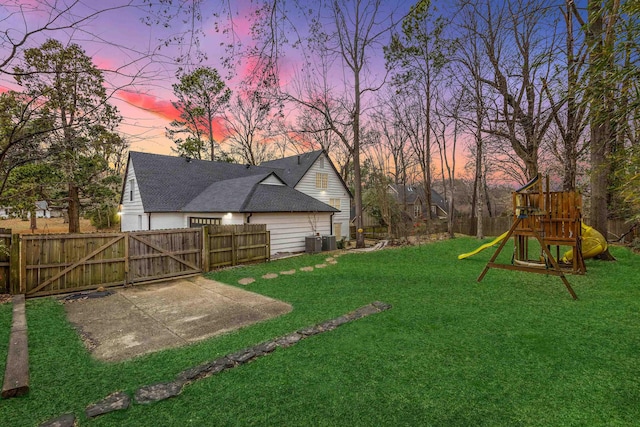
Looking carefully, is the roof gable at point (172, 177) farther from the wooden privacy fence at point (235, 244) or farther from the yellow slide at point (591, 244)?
the yellow slide at point (591, 244)

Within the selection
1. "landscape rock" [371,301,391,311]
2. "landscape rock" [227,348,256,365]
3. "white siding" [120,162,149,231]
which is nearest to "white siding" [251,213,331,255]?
"white siding" [120,162,149,231]

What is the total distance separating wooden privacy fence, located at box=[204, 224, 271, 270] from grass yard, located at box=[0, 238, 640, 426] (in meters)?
4.36

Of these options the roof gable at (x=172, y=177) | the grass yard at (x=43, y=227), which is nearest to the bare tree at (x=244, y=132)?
the roof gable at (x=172, y=177)

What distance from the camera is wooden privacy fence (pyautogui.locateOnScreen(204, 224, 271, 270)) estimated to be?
9953 mm

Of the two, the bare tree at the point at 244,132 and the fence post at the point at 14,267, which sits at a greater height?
the bare tree at the point at 244,132

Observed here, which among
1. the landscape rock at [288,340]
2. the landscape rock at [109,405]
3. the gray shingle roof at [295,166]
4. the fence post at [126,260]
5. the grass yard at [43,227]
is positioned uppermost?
the gray shingle roof at [295,166]

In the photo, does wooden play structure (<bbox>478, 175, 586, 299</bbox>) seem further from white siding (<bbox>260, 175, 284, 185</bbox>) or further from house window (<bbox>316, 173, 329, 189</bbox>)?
house window (<bbox>316, 173, 329, 189</bbox>)

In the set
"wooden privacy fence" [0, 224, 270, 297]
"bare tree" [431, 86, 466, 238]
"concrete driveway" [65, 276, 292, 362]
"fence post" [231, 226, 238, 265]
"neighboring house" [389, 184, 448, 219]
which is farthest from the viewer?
"neighboring house" [389, 184, 448, 219]

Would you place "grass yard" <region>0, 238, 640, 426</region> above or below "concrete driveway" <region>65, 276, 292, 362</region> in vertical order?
above

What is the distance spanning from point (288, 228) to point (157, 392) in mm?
11664

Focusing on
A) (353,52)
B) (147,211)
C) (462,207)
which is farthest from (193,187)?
(462,207)

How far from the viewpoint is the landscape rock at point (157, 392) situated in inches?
114

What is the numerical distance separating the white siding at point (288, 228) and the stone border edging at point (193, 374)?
923cm

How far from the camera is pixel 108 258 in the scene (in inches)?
305
